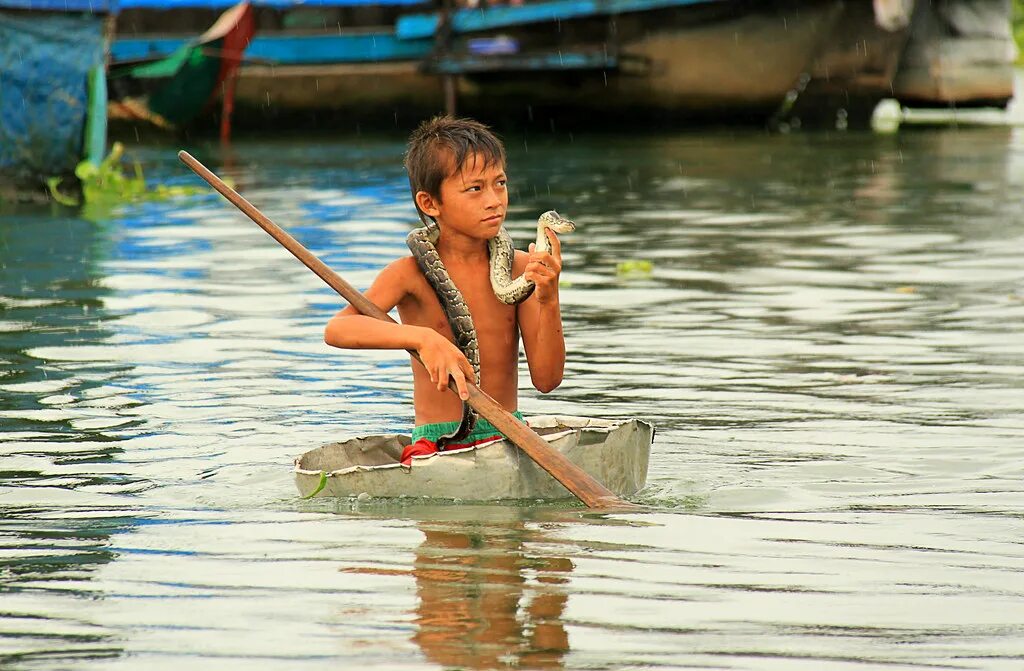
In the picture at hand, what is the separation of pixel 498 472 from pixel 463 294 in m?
0.59

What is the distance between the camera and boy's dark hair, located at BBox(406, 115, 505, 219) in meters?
4.70

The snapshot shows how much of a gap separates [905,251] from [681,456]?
483 cm

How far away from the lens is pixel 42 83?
44.1 ft

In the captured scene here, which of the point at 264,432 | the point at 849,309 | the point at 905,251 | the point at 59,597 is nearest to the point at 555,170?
the point at 905,251

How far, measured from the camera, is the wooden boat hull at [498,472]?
14.9 feet

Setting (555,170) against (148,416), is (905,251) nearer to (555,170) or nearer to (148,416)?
(148,416)

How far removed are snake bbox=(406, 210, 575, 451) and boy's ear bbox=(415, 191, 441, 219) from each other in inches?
2.0

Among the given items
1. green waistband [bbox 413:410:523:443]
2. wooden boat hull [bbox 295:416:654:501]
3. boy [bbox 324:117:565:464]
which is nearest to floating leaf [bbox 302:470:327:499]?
wooden boat hull [bbox 295:416:654:501]

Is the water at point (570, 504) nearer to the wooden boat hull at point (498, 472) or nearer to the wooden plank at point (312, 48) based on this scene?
the wooden boat hull at point (498, 472)

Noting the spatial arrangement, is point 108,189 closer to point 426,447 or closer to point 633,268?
point 633,268

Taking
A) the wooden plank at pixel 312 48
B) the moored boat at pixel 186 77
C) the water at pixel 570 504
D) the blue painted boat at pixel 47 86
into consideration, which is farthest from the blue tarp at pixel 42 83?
the wooden plank at pixel 312 48

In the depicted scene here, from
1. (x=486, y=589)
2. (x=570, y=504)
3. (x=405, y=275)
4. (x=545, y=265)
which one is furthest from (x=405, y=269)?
(x=486, y=589)

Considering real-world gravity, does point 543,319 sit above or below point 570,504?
above

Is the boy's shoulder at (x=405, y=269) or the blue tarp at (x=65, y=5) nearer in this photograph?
the boy's shoulder at (x=405, y=269)
